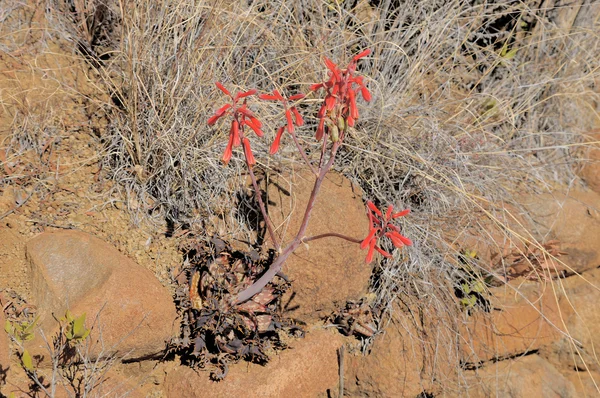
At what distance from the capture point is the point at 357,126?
306 cm

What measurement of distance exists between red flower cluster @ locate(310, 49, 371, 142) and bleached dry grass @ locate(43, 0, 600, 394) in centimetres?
79

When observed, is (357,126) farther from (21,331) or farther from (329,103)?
(21,331)

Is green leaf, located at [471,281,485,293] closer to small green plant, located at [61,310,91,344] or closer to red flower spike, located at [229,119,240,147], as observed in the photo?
red flower spike, located at [229,119,240,147]

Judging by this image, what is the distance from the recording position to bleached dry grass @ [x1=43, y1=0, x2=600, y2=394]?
8.55 feet

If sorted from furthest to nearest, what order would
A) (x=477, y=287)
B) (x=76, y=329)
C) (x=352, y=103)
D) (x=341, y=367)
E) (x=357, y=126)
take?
(x=357, y=126)
(x=477, y=287)
(x=341, y=367)
(x=76, y=329)
(x=352, y=103)

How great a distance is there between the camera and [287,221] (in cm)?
257

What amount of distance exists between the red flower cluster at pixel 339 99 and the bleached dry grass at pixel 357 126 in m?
0.79

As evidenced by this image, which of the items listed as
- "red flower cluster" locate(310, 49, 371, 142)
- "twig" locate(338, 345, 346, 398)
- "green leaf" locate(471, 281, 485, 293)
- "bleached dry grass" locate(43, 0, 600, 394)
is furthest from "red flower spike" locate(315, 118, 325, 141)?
"green leaf" locate(471, 281, 485, 293)

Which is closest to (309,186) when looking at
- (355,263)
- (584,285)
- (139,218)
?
(355,263)

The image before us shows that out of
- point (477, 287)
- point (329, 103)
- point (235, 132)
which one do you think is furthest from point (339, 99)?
point (477, 287)

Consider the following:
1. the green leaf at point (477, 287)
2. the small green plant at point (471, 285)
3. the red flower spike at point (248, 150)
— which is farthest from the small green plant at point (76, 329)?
the green leaf at point (477, 287)

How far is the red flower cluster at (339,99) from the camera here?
1.84 m

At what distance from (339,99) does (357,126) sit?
1.18 metres

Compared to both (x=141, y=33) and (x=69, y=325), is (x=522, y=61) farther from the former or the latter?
(x=69, y=325)
